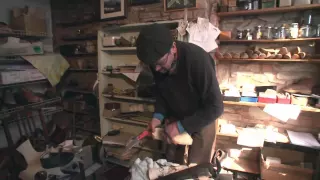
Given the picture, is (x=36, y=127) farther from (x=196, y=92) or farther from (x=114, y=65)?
(x=196, y=92)

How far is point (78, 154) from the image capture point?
1.76m

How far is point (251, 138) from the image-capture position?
1.82 meters

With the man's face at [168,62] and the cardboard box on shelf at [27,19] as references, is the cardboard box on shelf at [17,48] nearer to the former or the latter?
the cardboard box on shelf at [27,19]

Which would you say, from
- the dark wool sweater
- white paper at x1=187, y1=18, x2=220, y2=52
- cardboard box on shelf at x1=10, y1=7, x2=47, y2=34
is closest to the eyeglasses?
the dark wool sweater

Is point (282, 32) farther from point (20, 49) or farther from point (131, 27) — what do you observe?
point (20, 49)

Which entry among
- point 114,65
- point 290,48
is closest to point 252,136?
point 290,48

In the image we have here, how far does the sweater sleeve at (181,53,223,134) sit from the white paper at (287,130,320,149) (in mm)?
1013

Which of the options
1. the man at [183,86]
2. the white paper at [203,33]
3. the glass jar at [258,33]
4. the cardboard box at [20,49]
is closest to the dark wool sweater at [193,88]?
the man at [183,86]

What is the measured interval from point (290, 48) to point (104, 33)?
1.90m

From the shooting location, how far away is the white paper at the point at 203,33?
70.0 inches

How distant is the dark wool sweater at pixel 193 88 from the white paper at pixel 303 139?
1.00 meters

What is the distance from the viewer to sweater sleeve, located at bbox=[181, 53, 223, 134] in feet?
3.68

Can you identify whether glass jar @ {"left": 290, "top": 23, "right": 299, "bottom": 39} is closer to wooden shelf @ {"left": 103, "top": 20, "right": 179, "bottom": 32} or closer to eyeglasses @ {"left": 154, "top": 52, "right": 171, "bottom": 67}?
wooden shelf @ {"left": 103, "top": 20, "right": 179, "bottom": 32}

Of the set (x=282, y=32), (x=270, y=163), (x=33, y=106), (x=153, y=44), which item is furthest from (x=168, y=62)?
(x=33, y=106)
